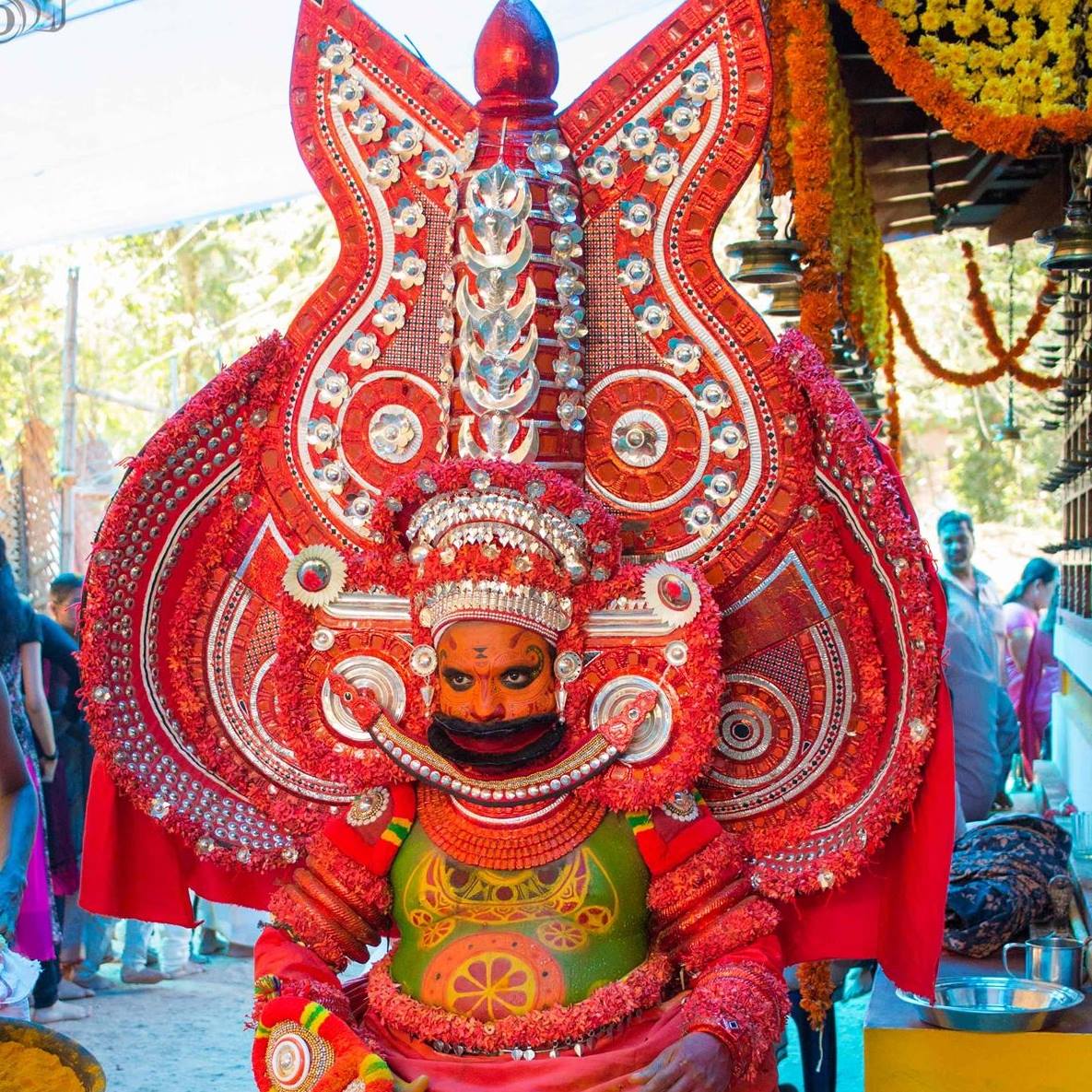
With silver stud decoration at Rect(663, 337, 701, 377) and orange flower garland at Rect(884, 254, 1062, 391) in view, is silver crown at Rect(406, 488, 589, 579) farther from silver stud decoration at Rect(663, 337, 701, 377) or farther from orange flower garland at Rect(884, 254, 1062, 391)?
orange flower garland at Rect(884, 254, 1062, 391)

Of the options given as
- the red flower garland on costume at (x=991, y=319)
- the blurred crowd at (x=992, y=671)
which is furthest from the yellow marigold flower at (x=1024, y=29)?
the red flower garland on costume at (x=991, y=319)

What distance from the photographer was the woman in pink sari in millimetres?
10031

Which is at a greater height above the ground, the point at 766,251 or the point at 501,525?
the point at 766,251

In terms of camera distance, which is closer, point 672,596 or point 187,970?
point 672,596

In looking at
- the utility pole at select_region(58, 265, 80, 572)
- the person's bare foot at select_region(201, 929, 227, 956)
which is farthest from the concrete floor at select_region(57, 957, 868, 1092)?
the utility pole at select_region(58, 265, 80, 572)

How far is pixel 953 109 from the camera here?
12.9 ft

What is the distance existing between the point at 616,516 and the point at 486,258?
0.60 m

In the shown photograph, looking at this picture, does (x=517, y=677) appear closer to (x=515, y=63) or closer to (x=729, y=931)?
(x=729, y=931)

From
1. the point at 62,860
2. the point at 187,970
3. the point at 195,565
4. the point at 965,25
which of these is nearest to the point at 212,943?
the point at 187,970

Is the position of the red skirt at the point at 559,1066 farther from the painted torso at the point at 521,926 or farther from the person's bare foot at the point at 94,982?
the person's bare foot at the point at 94,982

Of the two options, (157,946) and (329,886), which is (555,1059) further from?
(157,946)

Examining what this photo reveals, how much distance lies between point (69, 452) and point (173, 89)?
20.4 feet

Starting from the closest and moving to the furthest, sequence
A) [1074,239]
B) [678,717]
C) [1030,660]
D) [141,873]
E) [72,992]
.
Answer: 1. [678,717]
2. [141,873]
3. [1074,239]
4. [72,992]
5. [1030,660]

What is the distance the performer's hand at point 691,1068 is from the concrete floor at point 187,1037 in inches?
101
